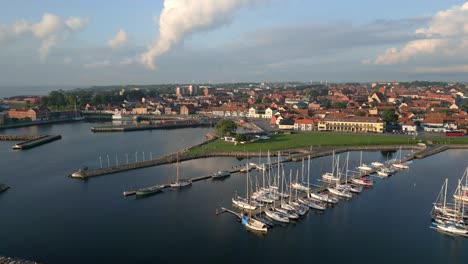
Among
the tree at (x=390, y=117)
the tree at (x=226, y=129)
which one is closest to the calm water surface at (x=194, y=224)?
the tree at (x=226, y=129)

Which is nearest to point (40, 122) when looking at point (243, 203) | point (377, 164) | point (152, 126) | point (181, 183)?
point (152, 126)

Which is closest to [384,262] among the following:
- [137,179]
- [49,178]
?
[137,179]

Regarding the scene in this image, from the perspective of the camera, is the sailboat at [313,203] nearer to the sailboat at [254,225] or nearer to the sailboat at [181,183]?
the sailboat at [254,225]

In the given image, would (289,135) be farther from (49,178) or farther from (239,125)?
(49,178)

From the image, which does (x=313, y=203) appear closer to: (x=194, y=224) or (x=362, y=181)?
(x=362, y=181)

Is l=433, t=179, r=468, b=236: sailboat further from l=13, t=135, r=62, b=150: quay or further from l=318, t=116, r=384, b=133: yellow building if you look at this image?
l=13, t=135, r=62, b=150: quay

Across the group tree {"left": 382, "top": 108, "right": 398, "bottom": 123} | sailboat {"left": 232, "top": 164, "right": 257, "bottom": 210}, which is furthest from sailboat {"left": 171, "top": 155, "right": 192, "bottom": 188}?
tree {"left": 382, "top": 108, "right": 398, "bottom": 123}
